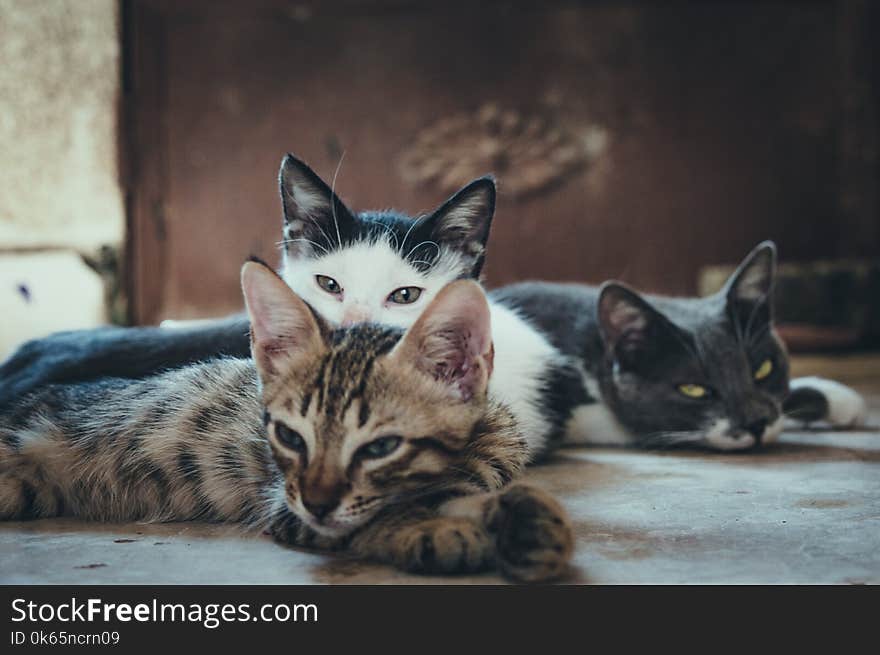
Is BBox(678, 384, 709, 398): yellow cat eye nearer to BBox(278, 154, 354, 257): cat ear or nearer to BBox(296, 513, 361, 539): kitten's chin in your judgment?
BBox(278, 154, 354, 257): cat ear

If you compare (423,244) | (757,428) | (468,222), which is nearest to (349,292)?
(423,244)

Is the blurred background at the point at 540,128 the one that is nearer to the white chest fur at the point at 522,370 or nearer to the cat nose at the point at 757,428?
the cat nose at the point at 757,428

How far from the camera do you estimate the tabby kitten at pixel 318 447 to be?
133 cm

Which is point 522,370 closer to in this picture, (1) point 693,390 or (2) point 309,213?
(1) point 693,390

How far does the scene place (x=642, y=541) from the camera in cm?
152

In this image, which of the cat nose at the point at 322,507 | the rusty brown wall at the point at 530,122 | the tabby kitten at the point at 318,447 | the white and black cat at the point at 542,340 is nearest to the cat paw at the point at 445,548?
the tabby kitten at the point at 318,447

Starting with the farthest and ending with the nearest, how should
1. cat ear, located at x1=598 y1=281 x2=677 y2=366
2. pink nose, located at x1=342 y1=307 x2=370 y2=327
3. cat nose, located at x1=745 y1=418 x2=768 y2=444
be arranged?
cat ear, located at x1=598 y1=281 x2=677 y2=366 → cat nose, located at x1=745 y1=418 x2=768 y2=444 → pink nose, located at x1=342 y1=307 x2=370 y2=327

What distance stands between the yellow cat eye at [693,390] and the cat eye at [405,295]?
904mm

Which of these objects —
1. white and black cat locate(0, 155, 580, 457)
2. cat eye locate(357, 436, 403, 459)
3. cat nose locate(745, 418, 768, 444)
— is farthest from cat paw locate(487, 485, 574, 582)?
cat nose locate(745, 418, 768, 444)

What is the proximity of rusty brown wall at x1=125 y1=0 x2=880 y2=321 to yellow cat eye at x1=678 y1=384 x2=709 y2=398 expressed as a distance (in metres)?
3.10


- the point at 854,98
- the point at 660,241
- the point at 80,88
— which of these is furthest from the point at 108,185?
the point at 854,98

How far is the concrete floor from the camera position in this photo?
133 cm

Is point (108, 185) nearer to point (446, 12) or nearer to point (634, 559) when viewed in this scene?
point (446, 12)
